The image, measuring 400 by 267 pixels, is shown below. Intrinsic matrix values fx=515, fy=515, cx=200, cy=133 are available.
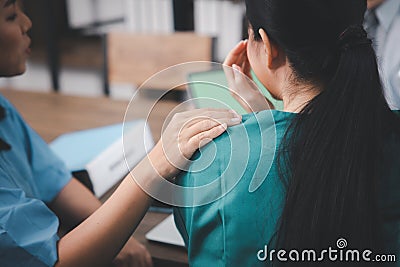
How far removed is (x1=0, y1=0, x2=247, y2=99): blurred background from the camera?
3938 millimetres

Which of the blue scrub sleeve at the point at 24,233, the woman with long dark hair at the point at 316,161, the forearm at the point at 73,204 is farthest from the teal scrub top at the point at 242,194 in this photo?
the forearm at the point at 73,204

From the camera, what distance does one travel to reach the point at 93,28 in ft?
18.2

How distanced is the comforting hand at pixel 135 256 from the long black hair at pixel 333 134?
0.37 m

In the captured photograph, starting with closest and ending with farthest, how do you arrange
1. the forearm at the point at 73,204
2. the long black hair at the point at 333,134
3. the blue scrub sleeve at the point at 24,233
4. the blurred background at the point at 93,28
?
the long black hair at the point at 333,134 → the blue scrub sleeve at the point at 24,233 → the forearm at the point at 73,204 → the blurred background at the point at 93,28

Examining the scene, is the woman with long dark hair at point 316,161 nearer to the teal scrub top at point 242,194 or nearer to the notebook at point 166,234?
the teal scrub top at point 242,194

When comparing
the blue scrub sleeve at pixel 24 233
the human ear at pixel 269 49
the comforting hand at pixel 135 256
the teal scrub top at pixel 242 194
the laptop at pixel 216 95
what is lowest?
the comforting hand at pixel 135 256

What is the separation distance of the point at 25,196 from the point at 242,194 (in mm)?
443

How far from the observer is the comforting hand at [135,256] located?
101cm

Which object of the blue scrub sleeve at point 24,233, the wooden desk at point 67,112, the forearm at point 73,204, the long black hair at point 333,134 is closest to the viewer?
the long black hair at point 333,134

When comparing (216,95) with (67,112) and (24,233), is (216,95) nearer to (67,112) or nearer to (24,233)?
(24,233)

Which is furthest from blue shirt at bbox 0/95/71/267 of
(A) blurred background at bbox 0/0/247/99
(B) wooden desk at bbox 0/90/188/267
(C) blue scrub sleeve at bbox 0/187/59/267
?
(A) blurred background at bbox 0/0/247/99

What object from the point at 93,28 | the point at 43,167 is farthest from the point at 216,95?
the point at 93,28

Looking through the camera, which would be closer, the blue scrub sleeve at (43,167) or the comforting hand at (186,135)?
the comforting hand at (186,135)

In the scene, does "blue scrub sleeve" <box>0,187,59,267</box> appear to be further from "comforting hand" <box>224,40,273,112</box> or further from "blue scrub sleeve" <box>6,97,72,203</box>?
"comforting hand" <box>224,40,273,112</box>
